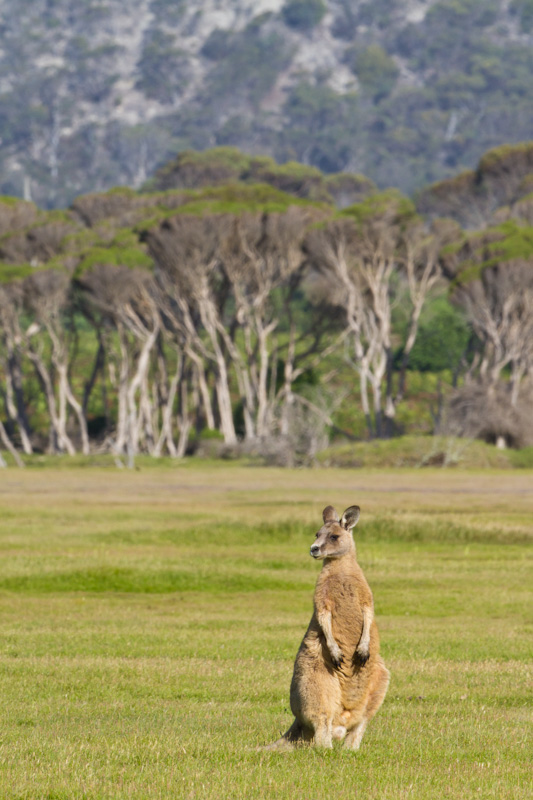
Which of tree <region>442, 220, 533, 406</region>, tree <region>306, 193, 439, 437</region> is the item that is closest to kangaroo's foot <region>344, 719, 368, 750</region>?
tree <region>442, 220, 533, 406</region>

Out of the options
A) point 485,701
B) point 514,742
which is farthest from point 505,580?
point 514,742

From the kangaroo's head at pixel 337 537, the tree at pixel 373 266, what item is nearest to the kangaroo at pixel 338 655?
the kangaroo's head at pixel 337 537

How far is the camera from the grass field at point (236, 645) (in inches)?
314

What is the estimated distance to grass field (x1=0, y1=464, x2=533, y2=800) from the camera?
7977 mm

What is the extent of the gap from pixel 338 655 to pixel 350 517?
1.02 metres

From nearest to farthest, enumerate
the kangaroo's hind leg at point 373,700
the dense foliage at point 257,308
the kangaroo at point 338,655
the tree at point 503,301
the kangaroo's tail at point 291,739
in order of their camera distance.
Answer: the kangaroo at point 338,655, the kangaroo's hind leg at point 373,700, the kangaroo's tail at point 291,739, the tree at point 503,301, the dense foliage at point 257,308

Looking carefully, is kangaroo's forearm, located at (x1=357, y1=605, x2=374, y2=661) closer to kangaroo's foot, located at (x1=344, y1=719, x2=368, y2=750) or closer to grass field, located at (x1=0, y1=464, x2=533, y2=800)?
kangaroo's foot, located at (x1=344, y1=719, x2=368, y2=750)

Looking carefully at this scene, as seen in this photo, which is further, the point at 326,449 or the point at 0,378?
the point at 0,378

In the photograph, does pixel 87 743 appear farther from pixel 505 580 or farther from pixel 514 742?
pixel 505 580

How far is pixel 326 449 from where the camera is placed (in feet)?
196

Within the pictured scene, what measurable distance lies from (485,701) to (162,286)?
55697 millimetres

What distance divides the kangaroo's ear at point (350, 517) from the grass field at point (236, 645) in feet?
5.62

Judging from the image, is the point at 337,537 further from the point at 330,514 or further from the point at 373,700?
the point at 373,700

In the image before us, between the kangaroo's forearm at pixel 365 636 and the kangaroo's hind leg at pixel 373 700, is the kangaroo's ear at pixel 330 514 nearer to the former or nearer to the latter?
the kangaroo's forearm at pixel 365 636
